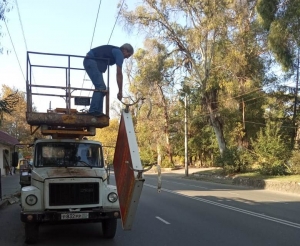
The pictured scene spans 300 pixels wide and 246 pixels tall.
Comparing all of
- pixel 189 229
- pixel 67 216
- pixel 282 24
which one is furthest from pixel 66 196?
pixel 282 24

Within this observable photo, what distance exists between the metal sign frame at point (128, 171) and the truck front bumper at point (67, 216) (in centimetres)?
144

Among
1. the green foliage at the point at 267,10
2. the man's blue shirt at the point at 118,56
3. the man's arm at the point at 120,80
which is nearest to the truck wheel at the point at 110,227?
the man's arm at the point at 120,80

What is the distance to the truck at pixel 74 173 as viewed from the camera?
6449 mm

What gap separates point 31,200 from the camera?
7.78 m

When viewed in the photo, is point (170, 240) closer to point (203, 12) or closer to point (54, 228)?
point (54, 228)

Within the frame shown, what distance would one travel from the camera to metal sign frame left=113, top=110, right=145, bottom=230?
5.72m

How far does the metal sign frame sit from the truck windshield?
7.40ft

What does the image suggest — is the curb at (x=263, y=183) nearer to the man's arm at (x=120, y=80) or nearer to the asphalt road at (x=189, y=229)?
the asphalt road at (x=189, y=229)

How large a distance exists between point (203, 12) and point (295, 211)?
896 inches

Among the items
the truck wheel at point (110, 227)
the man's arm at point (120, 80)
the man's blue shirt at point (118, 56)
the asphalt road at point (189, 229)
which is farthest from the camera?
the truck wheel at point (110, 227)

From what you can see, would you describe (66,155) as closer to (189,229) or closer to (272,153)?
(189,229)

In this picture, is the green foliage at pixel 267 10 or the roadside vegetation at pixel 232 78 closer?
the green foliage at pixel 267 10

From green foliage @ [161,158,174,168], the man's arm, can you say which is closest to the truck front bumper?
the man's arm

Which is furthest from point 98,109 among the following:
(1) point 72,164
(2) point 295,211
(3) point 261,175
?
(3) point 261,175
